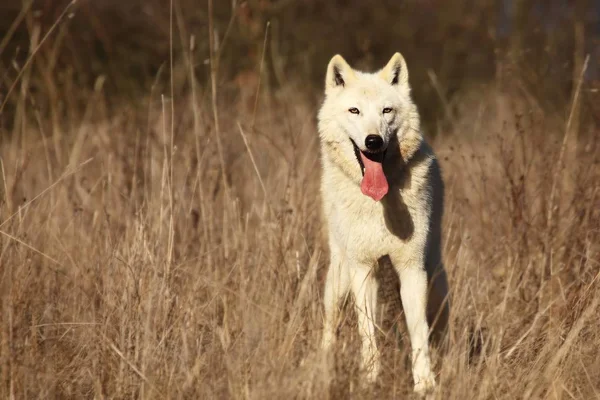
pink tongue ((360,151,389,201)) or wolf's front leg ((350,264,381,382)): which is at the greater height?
pink tongue ((360,151,389,201))

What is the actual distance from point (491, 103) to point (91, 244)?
530 centimetres

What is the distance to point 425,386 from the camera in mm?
3418

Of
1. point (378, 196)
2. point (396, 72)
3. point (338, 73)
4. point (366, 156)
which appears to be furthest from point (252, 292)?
point (396, 72)

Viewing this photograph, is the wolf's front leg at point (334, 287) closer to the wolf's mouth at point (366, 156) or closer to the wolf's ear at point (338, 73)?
the wolf's mouth at point (366, 156)

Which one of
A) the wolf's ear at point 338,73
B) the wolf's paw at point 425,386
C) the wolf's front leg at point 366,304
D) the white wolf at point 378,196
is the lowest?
the wolf's paw at point 425,386

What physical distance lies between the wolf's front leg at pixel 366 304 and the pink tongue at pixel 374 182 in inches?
15.4

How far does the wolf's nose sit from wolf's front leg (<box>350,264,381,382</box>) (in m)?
0.62

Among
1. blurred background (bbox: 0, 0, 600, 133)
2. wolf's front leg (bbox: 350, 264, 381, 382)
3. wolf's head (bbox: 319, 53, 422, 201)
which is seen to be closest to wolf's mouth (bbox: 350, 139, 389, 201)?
wolf's head (bbox: 319, 53, 422, 201)

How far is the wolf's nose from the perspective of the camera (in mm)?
3717

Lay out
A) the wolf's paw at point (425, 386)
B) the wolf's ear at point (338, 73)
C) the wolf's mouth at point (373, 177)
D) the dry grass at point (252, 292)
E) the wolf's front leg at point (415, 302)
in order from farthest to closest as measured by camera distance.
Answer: the wolf's ear at point (338, 73)
the wolf's front leg at point (415, 302)
the wolf's mouth at point (373, 177)
the wolf's paw at point (425, 386)
the dry grass at point (252, 292)

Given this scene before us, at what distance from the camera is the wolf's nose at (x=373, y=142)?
12.2 feet

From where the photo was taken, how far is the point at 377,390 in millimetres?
3184

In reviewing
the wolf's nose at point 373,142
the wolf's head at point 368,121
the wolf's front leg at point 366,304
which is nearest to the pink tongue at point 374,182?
the wolf's head at point 368,121

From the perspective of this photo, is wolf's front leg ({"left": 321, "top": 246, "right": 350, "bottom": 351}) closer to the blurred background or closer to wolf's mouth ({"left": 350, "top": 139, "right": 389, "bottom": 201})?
wolf's mouth ({"left": 350, "top": 139, "right": 389, "bottom": 201})
